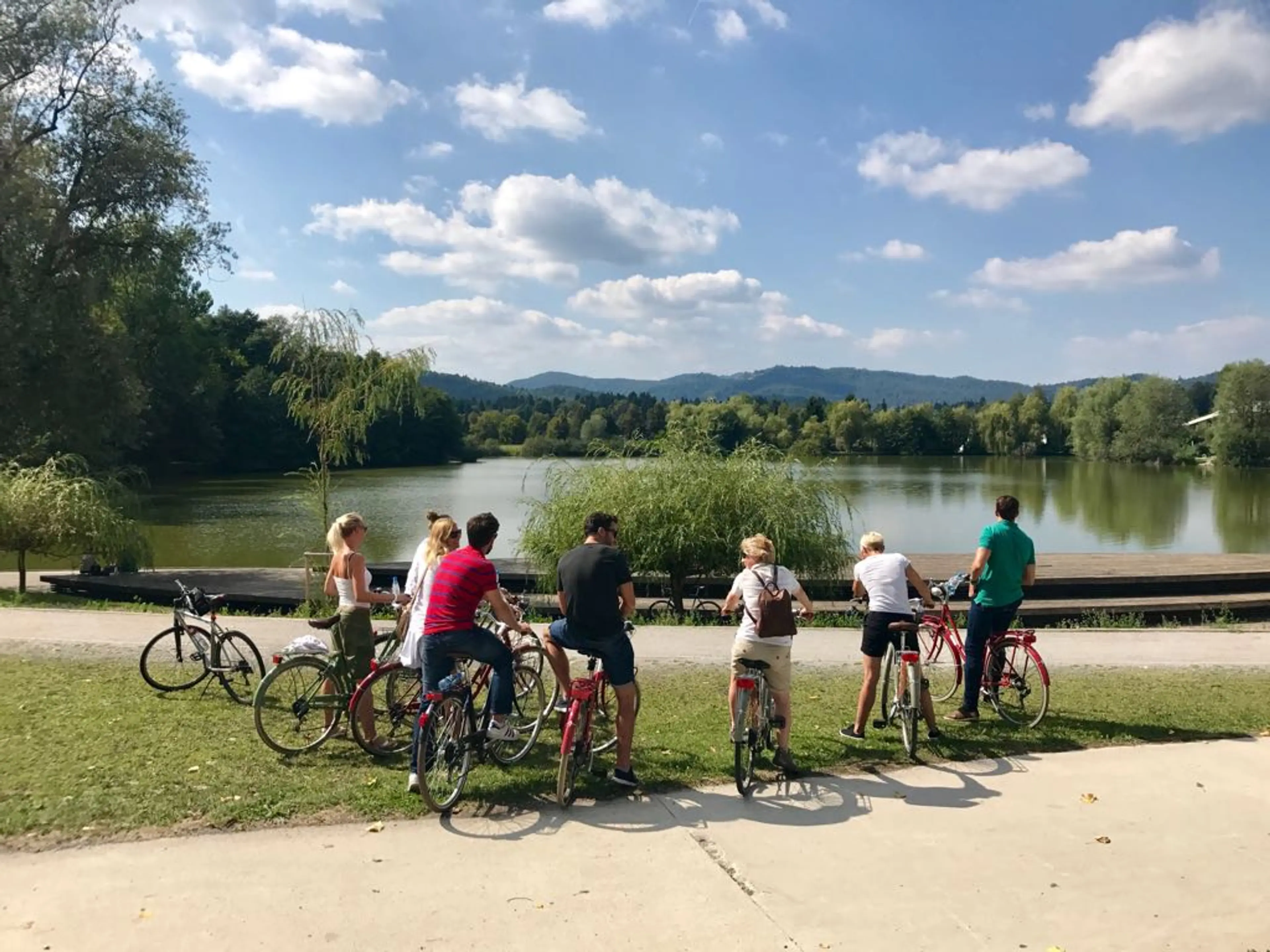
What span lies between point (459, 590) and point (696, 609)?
937 cm

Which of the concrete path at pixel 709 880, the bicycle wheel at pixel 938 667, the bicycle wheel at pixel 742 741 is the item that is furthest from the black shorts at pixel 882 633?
the bicycle wheel at pixel 938 667

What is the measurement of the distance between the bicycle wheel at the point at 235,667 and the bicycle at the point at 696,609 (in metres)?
7.01

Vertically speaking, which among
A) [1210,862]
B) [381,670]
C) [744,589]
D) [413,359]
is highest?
[413,359]

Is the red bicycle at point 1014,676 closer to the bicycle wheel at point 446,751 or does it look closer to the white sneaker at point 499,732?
the white sneaker at point 499,732

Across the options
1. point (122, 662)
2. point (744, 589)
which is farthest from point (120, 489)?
point (744, 589)

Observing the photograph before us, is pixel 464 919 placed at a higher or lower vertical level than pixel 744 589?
lower

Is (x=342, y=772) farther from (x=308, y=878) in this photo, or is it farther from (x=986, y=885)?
(x=986, y=885)

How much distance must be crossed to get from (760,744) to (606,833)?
1.39 m

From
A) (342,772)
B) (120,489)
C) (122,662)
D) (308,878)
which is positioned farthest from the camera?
(120,489)

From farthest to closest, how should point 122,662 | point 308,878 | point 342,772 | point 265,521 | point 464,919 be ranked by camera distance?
point 265,521 → point 122,662 → point 342,772 → point 308,878 → point 464,919

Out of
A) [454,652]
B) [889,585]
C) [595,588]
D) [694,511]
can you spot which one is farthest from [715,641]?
[454,652]

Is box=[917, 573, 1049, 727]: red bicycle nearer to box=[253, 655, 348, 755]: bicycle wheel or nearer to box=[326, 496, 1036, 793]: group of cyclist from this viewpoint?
box=[326, 496, 1036, 793]: group of cyclist

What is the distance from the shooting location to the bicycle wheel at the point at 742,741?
527cm

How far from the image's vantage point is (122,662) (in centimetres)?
908
